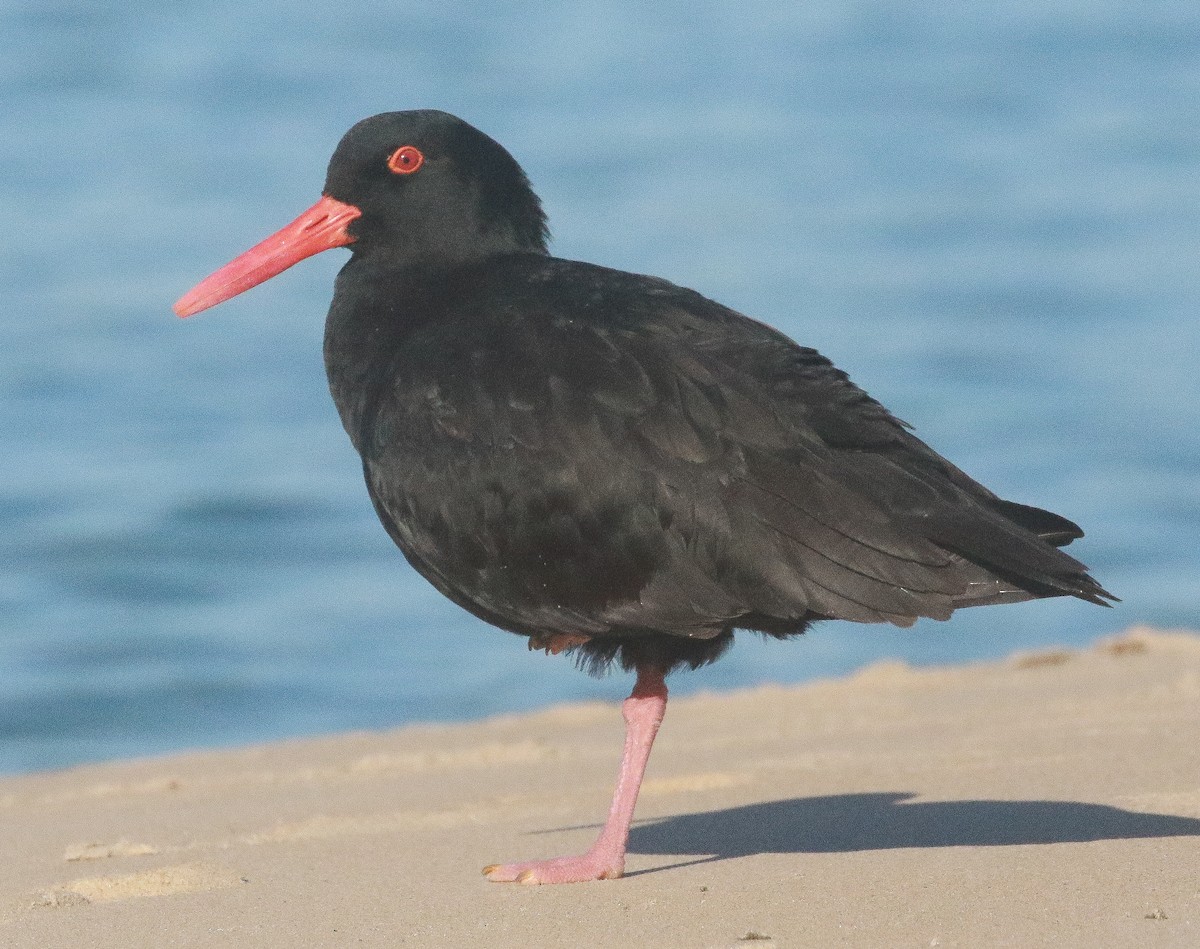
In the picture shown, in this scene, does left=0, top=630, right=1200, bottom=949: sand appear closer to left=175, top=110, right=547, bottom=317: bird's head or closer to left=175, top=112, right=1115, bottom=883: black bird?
left=175, top=112, right=1115, bottom=883: black bird

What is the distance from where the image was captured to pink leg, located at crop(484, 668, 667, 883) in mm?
4926

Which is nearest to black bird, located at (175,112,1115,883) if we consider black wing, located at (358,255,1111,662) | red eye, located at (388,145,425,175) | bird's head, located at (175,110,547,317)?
black wing, located at (358,255,1111,662)

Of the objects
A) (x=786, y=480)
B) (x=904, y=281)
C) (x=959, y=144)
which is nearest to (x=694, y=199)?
(x=904, y=281)

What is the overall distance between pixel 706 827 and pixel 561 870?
0.87 meters

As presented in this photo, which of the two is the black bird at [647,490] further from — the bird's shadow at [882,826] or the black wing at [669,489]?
the bird's shadow at [882,826]

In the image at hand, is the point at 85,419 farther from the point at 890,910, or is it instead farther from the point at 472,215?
the point at 890,910

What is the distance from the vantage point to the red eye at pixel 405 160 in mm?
6098

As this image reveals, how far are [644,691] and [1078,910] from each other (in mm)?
1536

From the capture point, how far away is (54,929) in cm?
442

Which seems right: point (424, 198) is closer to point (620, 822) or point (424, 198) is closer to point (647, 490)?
point (647, 490)

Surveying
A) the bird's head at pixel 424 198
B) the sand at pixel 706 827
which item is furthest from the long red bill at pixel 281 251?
the sand at pixel 706 827

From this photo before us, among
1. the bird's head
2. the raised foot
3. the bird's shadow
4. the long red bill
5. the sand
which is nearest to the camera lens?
the sand

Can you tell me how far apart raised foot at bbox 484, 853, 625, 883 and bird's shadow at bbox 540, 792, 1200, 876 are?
30 cm

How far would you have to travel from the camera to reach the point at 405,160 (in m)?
6.11
